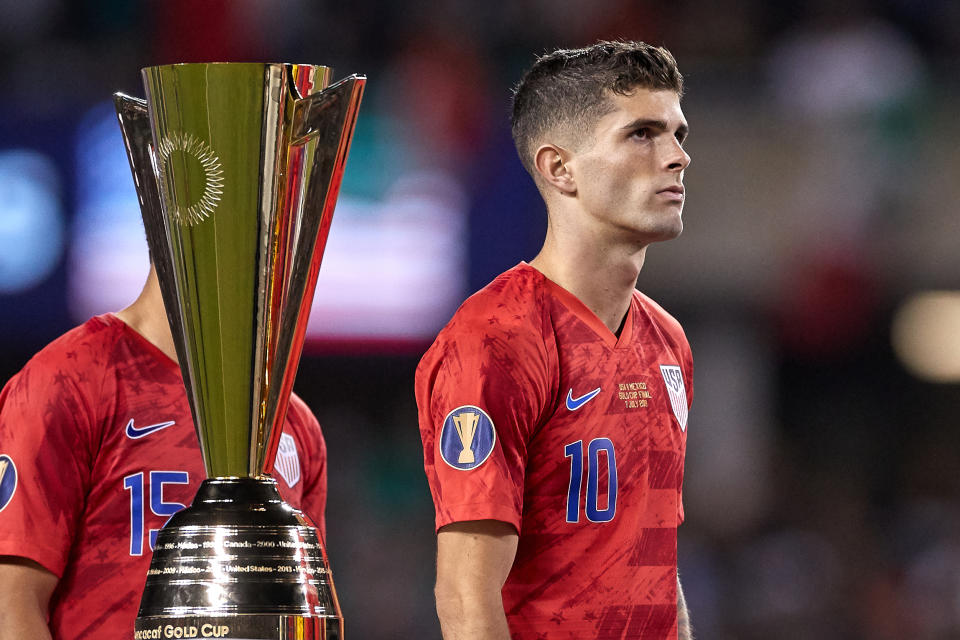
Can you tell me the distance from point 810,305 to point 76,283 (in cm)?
523

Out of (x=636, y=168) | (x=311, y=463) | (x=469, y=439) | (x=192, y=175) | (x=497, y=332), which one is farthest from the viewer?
(x=311, y=463)

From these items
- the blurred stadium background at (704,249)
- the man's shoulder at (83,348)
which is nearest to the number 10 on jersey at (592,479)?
the man's shoulder at (83,348)

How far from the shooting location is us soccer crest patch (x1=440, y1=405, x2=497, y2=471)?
279cm

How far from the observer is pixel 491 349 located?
287 centimetres

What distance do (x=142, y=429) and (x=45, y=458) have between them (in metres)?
0.25

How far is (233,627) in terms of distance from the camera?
5.32 ft

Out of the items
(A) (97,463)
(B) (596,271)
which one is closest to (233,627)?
(A) (97,463)

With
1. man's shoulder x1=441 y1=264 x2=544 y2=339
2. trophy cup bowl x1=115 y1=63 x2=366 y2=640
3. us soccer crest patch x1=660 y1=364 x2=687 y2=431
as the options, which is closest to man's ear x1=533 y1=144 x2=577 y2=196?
man's shoulder x1=441 y1=264 x2=544 y2=339

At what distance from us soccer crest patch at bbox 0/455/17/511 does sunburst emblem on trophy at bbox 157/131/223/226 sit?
1.39 meters

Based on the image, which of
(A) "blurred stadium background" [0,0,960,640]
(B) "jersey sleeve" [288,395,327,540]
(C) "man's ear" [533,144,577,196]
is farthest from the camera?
(A) "blurred stadium background" [0,0,960,640]

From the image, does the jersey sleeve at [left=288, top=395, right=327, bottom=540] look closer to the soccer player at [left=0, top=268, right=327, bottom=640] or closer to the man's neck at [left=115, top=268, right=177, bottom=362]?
the soccer player at [left=0, top=268, right=327, bottom=640]

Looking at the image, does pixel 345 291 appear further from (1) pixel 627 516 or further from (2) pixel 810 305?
(1) pixel 627 516

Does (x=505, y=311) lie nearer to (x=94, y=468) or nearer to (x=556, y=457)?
(x=556, y=457)

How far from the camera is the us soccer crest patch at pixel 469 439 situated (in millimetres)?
2787
